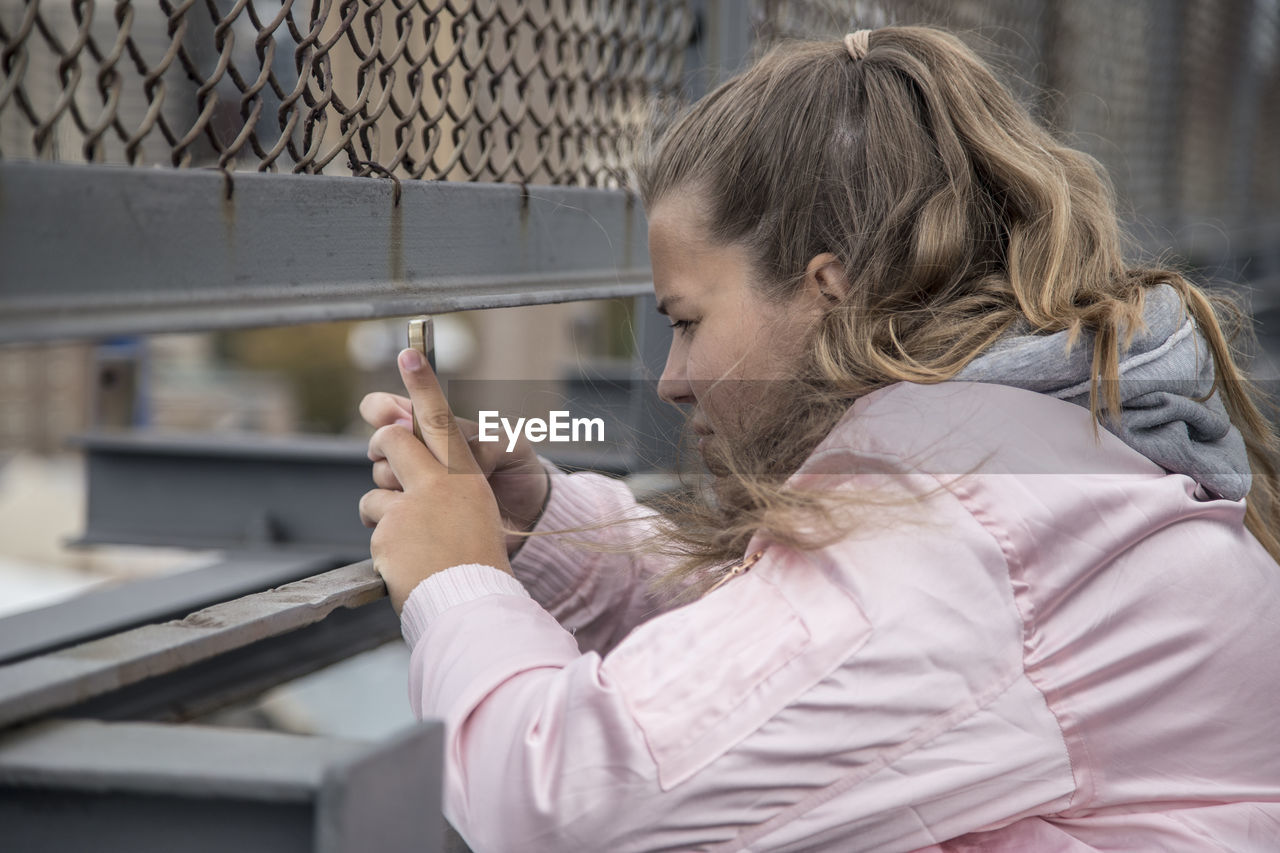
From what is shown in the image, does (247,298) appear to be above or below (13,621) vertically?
above

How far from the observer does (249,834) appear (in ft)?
2.69

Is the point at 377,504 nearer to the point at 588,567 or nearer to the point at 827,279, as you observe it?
the point at 588,567

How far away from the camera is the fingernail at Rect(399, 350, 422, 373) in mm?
1298

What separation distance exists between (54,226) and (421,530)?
535mm

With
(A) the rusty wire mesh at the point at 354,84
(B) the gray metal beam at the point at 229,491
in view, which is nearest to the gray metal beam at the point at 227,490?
(B) the gray metal beam at the point at 229,491

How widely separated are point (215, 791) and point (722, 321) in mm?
860

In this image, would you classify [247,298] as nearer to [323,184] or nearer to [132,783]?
[323,184]

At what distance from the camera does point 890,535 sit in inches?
42.5

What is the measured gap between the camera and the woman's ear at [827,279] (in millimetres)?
1447

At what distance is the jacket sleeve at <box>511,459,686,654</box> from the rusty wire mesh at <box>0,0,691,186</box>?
1.52 feet

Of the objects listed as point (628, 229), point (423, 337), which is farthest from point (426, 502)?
point (628, 229)

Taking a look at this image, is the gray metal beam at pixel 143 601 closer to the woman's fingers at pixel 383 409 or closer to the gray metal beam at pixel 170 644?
the woman's fingers at pixel 383 409

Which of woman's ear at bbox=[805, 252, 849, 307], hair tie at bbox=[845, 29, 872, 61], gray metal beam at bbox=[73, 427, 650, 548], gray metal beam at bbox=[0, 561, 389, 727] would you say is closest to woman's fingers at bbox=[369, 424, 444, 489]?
gray metal beam at bbox=[0, 561, 389, 727]

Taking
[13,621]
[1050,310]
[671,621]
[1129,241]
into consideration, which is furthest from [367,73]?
[13,621]
